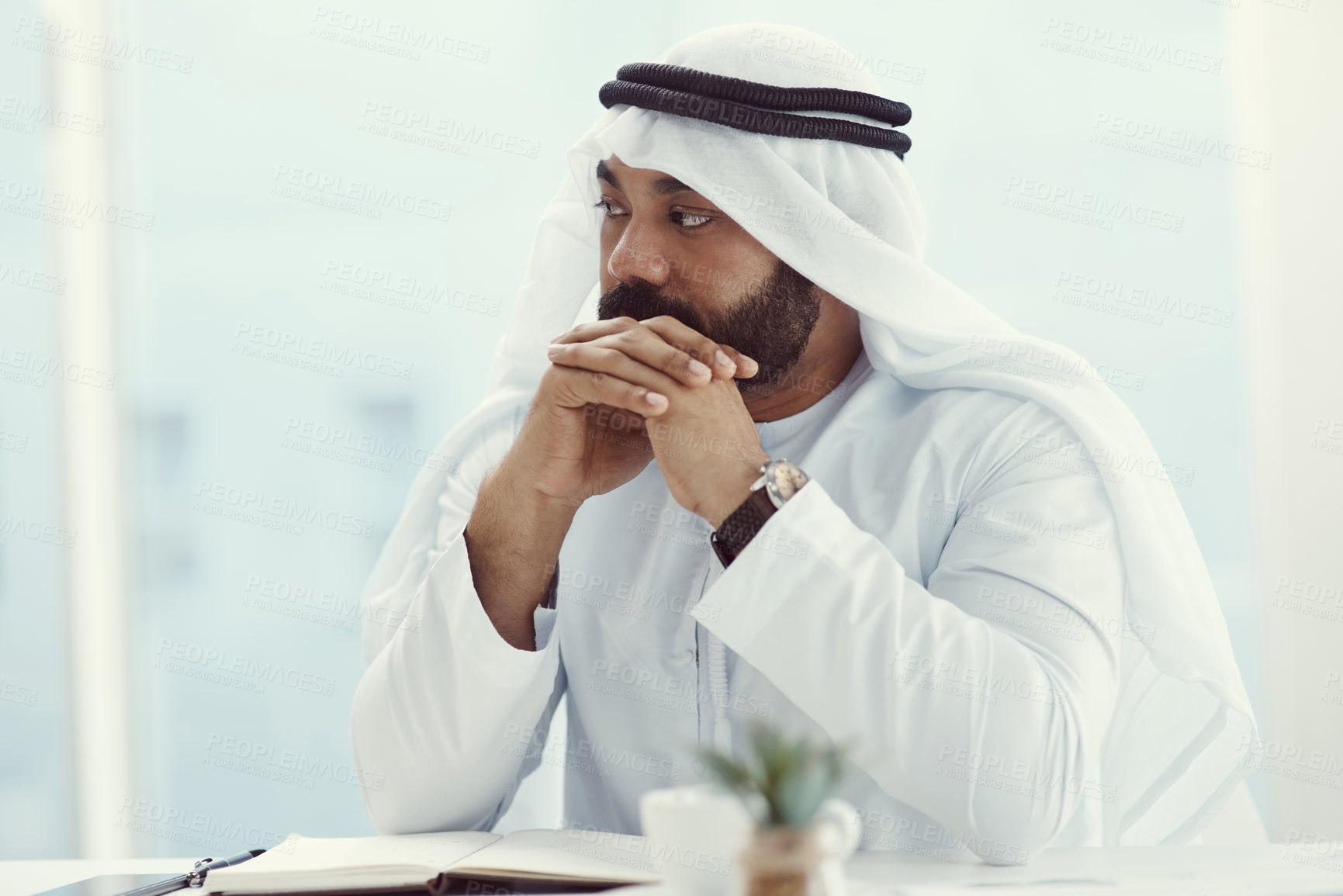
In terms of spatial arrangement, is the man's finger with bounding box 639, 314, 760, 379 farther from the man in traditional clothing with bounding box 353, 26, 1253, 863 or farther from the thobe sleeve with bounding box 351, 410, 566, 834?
the thobe sleeve with bounding box 351, 410, 566, 834

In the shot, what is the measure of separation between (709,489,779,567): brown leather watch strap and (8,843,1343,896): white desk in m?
0.39

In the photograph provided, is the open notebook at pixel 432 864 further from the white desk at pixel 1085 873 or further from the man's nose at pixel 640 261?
the man's nose at pixel 640 261

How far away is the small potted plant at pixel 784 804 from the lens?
652 millimetres

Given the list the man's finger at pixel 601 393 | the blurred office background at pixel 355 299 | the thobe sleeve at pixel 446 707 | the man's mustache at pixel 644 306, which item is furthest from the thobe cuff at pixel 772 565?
the blurred office background at pixel 355 299

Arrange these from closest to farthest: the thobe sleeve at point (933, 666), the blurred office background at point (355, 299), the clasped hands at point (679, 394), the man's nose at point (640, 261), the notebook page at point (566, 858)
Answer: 1. the notebook page at point (566, 858)
2. the thobe sleeve at point (933, 666)
3. the clasped hands at point (679, 394)
4. the man's nose at point (640, 261)
5. the blurred office background at point (355, 299)

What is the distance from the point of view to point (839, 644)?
4.38 feet

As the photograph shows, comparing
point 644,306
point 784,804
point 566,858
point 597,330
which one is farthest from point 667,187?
point 784,804

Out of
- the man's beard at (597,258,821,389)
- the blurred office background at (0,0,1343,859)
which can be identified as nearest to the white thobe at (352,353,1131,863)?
the man's beard at (597,258,821,389)

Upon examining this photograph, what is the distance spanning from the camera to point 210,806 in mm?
3285

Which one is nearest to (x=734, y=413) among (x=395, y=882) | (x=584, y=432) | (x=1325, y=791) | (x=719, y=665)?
(x=584, y=432)

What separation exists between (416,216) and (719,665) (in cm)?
203

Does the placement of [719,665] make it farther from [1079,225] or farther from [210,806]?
[210,806]

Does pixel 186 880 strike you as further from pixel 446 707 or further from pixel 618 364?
pixel 618 364

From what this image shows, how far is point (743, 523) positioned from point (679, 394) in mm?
224
